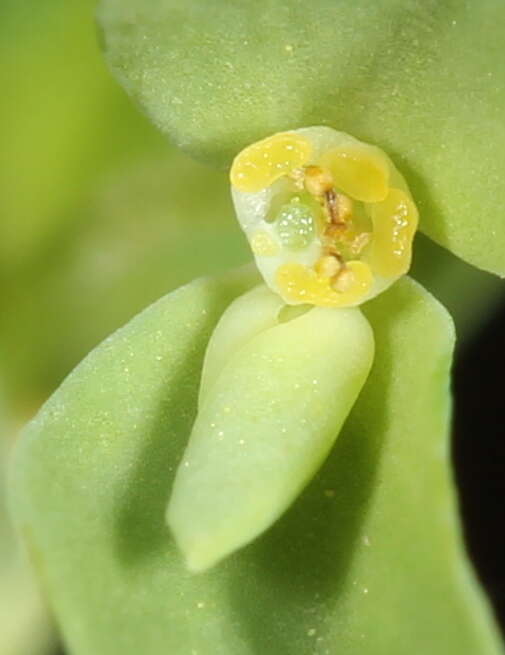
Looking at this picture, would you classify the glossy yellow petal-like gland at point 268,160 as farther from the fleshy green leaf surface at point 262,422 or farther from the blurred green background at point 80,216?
the blurred green background at point 80,216

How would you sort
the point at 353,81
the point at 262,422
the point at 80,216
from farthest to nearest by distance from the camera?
the point at 80,216 → the point at 353,81 → the point at 262,422

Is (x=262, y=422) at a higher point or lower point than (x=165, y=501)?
higher

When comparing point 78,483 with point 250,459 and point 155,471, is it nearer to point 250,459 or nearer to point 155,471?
point 155,471

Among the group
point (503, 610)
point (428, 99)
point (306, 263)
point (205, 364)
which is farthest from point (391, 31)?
point (503, 610)

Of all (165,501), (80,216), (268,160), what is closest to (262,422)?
(165,501)

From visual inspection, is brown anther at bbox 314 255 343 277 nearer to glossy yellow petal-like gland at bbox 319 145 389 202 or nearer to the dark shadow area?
glossy yellow petal-like gland at bbox 319 145 389 202

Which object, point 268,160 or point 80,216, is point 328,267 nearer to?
point 268,160

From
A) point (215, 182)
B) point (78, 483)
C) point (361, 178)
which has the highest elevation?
point (361, 178)

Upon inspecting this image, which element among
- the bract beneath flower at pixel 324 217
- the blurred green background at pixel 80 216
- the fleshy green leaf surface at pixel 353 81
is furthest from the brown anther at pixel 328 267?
the blurred green background at pixel 80 216

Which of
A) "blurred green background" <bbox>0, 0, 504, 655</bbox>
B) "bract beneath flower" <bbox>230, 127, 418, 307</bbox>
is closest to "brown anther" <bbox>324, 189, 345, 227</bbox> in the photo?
"bract beneath flower" <bbox>230, 127, 418, 307</bbox>
